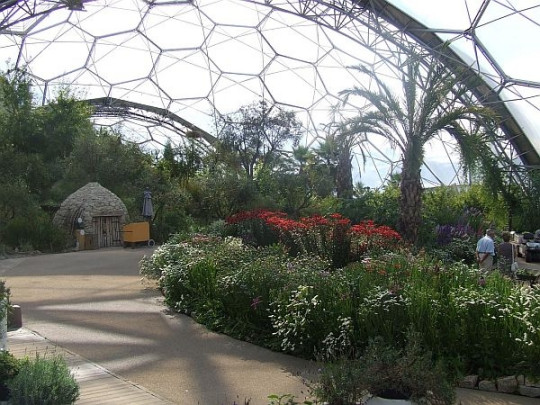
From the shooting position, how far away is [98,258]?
16.1 metres

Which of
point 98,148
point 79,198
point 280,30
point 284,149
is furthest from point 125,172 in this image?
point 280,30

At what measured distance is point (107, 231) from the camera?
836 inches

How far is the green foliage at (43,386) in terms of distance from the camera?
4129mm

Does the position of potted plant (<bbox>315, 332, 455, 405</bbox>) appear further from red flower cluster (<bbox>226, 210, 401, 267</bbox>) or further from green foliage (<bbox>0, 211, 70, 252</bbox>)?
green foliage (<bbox>0, 211, 70, 252</bbox>)

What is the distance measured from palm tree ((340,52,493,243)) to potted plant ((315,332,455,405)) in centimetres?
1039

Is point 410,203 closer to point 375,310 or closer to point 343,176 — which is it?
point 375,310

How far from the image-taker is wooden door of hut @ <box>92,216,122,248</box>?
2080 centimetres

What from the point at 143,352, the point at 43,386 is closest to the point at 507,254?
the point at 143,352

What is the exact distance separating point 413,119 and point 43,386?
1188cm

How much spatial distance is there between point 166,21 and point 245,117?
1293 centimetres

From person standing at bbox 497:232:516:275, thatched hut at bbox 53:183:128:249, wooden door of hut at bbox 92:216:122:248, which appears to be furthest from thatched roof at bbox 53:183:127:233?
person standing at bbox 497:232:516:275

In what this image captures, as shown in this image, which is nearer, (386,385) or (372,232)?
(386,385)

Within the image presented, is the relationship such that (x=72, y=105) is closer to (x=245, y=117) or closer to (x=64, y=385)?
(x=245, y=117)

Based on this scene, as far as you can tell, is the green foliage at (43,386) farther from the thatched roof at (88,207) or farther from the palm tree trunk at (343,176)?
the palm tree trunk at (343,176)
